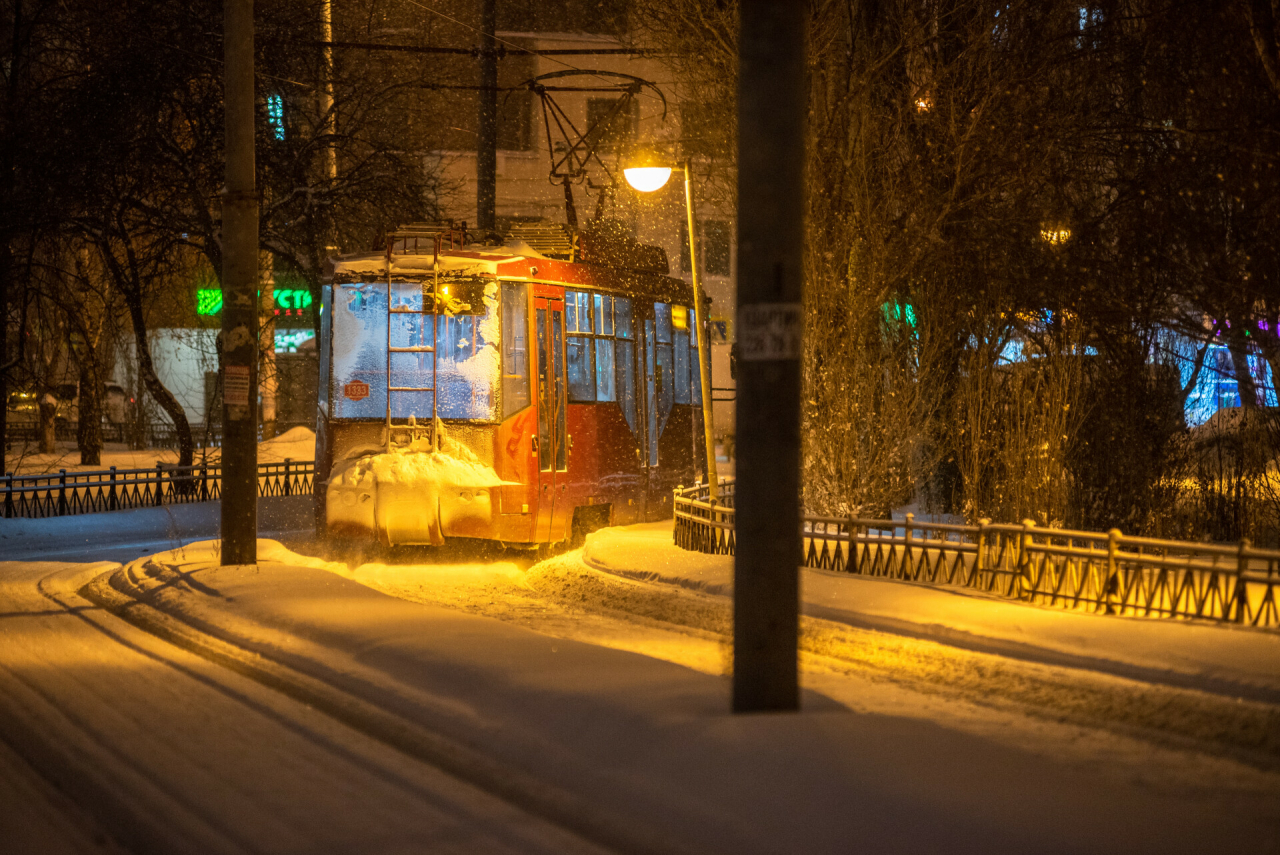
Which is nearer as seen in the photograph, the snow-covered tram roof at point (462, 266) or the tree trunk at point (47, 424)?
the snow-covered tram roof at point (462, 266)

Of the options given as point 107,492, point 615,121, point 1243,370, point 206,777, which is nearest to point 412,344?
point 206,777

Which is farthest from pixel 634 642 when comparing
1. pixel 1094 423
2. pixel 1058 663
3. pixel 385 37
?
pixel 385 37

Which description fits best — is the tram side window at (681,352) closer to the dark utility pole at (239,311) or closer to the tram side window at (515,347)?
the tram side window at (515,347)

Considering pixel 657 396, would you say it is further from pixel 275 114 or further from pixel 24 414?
pixel 24 414

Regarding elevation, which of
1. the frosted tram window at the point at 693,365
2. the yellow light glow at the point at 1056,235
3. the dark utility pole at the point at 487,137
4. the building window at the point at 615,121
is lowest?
the frosted tram window at the point at 693,365

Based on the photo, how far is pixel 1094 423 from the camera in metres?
16.5

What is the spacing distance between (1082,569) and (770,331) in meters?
5.87

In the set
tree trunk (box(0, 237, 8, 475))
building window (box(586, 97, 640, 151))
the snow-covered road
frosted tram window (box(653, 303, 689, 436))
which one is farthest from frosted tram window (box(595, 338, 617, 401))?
building window (box(586, 97, 640, 151))

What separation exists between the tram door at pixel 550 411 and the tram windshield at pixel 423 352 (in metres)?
0.61

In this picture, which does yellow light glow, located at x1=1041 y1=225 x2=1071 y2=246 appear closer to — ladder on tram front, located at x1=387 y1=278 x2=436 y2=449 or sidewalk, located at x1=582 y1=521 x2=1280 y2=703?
sidewalk, located at x1=582 y1=521 x2=1280 y2=703

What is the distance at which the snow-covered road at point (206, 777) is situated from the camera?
525 cm

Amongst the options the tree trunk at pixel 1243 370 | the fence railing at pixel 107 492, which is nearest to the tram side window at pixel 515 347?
the fence railing at pixel 107 492

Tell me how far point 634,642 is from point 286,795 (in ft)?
13.8

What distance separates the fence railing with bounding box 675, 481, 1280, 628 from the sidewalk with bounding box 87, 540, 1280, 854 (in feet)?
12.6
